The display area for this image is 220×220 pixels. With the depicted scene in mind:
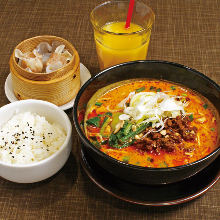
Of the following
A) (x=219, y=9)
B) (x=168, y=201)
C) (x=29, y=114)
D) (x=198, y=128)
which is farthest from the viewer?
(x=219, y=9)

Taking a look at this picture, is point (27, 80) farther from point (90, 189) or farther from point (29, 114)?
point (90, 189)

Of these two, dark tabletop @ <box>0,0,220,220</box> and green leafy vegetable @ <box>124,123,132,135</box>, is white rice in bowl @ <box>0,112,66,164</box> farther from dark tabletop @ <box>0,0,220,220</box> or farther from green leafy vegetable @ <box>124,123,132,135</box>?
green leafy vegetable @ <box>124,123,132,135</box>

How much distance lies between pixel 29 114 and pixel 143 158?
0.84 meters

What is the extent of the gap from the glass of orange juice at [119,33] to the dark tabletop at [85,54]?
1.00 ft

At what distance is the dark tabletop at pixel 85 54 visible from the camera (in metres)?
1.92

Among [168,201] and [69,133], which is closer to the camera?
[168,201]

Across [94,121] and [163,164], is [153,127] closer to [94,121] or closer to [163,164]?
[163,164]

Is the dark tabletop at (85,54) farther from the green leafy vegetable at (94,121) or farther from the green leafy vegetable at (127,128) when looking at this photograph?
the green leafy vegetable at (127,128)

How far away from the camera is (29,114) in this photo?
2250 millimetres

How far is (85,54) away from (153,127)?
122 cm

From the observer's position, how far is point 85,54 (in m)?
2.95

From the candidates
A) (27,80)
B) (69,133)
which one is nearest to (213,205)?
(69,133)

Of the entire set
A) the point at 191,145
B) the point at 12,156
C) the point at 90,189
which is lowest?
the point at 90,189

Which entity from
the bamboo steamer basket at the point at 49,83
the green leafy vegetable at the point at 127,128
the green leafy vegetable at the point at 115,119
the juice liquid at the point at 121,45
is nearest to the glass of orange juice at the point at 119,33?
the juice liquid at the point at 121,45
